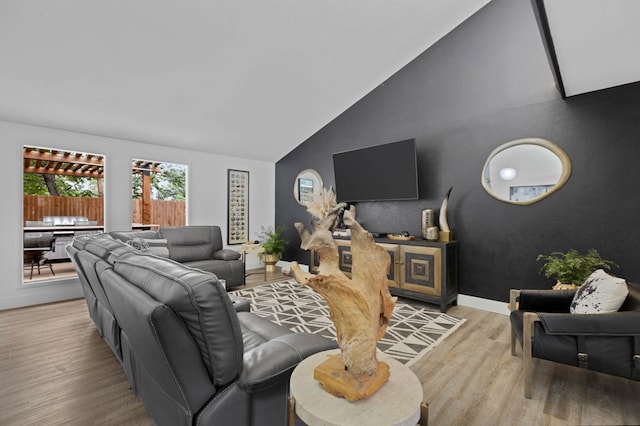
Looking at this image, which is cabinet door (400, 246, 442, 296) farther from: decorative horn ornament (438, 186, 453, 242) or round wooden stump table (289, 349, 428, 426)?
round wooden stump table (289, 349, 428, 426)

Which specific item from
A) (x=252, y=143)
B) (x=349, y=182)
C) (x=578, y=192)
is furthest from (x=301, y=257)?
(x=578, y=192)

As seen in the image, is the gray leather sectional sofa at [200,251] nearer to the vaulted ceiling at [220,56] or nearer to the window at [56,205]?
the window at [56,205]

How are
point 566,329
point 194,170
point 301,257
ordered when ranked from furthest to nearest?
point 301,257 < point 194,170 < point 566,329

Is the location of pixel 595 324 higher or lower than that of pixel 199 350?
lower

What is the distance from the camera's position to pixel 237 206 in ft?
19.2

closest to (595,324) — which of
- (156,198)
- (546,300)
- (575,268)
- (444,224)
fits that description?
(546,300)

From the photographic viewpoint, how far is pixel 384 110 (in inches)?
180

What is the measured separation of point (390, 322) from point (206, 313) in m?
2.55

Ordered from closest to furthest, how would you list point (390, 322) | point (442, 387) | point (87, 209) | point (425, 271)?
point (442, 387) < point (390, 322) < point (425, 271) < point (87, 209)

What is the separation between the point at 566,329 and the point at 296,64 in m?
3.69

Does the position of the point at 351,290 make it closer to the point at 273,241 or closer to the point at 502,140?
the point at 502,140

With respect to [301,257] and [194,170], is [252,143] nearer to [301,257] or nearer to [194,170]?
[194,170]

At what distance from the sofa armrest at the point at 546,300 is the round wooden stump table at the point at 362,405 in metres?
1.71

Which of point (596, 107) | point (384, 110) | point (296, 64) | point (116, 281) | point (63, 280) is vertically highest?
point (296, 64)
